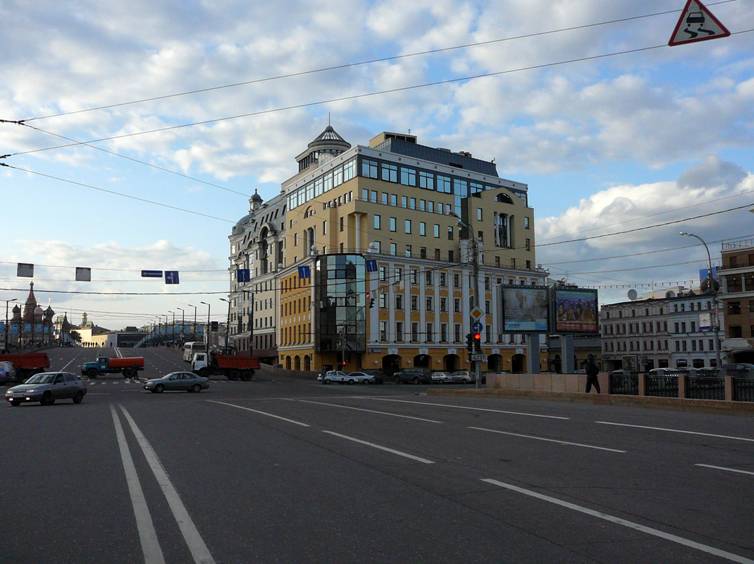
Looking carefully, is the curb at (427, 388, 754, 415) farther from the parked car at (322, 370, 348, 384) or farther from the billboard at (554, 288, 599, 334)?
the parked car at (322, 370, 348, 384)

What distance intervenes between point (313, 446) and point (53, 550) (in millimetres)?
7491

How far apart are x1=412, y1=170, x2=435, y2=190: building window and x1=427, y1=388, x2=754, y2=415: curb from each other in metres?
50.5

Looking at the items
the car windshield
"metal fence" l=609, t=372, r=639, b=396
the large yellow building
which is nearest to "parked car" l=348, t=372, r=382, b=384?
the large yellow building

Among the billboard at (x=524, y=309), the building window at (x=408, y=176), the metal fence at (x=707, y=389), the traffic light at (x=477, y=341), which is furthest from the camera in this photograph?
the building window at (x=408, y=176)

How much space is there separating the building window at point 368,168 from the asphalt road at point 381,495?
62.9 m

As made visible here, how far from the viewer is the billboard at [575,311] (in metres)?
50.9

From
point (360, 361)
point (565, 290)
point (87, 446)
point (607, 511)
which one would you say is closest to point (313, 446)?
point (87, 446)

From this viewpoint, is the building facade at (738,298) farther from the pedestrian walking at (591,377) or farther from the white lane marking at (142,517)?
the white lane marking at (142,517)

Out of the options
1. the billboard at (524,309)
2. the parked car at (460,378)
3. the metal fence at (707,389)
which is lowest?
the parked car at (460,378)

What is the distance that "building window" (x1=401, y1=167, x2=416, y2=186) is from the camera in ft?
267

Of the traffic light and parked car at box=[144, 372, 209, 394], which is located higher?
the traffic light

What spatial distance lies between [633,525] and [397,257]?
7248 centimetres

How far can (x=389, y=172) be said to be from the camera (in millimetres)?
79938

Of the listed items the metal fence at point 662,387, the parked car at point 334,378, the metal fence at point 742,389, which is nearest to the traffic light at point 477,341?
the metal fence at point 662,387
